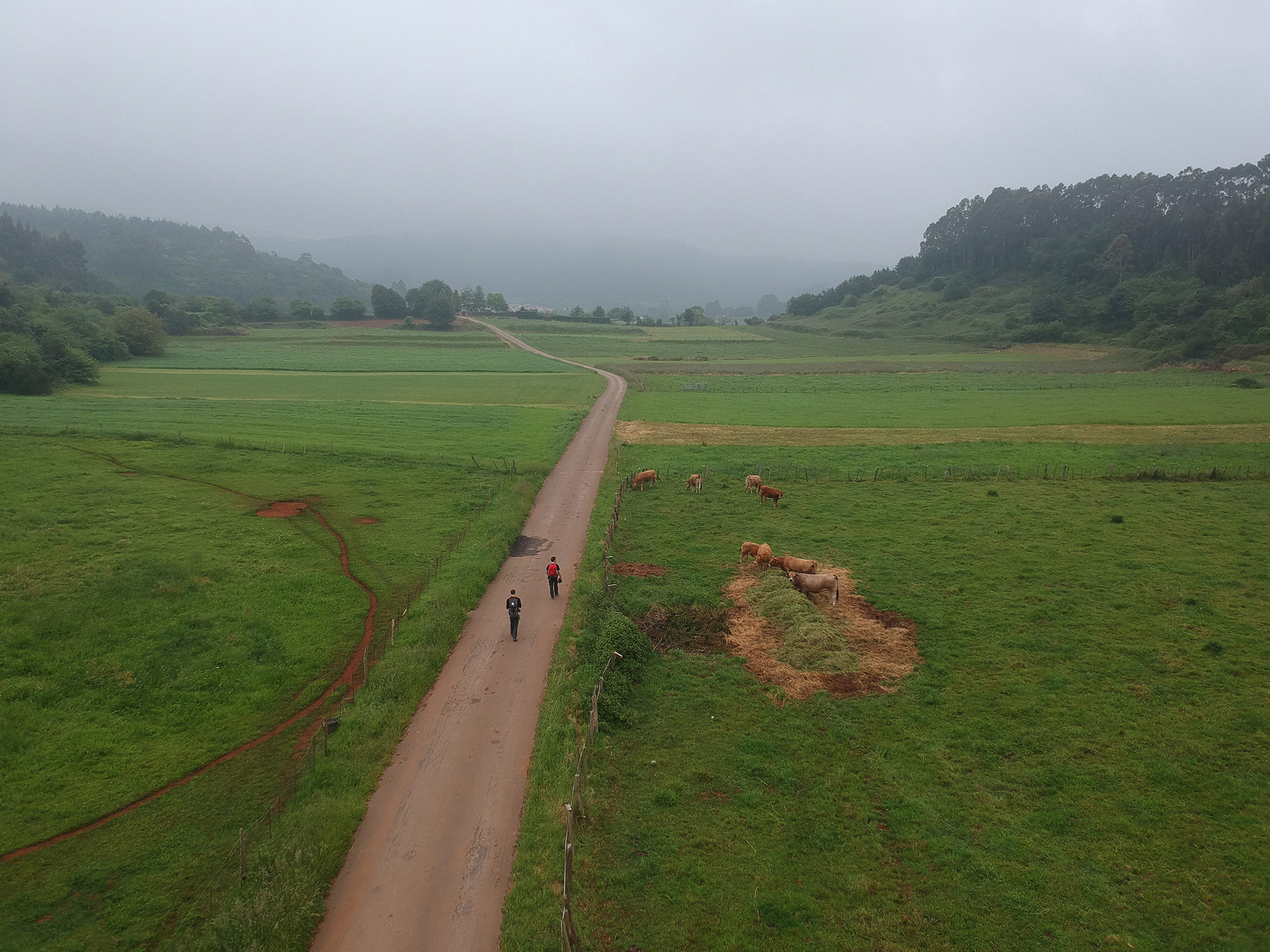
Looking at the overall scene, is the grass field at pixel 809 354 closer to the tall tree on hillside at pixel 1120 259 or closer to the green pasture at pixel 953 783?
the tall tree on hillside at pixel 1120 259

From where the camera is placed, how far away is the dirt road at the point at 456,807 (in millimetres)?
12805

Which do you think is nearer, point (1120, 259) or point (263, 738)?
point (263, 738)

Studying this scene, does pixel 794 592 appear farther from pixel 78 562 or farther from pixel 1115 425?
pixel 1115 425

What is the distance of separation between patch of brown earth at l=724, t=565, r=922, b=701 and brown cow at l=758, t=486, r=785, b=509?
11142mm

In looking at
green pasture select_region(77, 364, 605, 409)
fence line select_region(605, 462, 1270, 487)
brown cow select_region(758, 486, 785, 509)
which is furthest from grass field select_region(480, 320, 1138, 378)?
brown cow select_region(758, 486, 785, 509)

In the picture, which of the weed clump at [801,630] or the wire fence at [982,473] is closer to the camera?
the weed clump at [801,630]

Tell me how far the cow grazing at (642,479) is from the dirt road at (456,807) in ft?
53.2

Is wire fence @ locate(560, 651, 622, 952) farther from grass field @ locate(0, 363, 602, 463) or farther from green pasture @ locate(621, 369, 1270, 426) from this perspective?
green pasture @ locate(621, 369, 1270, 426)

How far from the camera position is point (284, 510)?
121ft

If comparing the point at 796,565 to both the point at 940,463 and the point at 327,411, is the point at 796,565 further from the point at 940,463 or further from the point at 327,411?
the point at 327,411

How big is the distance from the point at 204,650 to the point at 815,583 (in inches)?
832

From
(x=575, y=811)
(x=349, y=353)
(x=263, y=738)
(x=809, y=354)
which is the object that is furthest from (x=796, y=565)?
(x=349, y=353)

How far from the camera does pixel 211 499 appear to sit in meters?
37.5

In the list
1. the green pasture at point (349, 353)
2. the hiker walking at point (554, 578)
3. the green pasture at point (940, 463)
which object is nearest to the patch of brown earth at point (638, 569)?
the hiker walking at point (554, 578)
